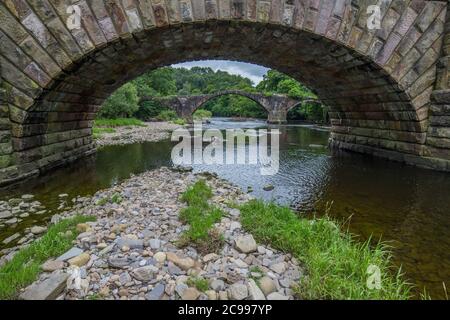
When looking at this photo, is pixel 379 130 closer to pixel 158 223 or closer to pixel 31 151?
pixel 158 223

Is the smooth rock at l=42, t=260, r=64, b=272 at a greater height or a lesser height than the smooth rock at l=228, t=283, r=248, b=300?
greater

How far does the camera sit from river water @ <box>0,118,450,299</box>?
3879 mm

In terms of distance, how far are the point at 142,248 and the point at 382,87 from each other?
29.1ft

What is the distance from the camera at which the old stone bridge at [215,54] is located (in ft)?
19.2

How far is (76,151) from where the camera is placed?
10.7m

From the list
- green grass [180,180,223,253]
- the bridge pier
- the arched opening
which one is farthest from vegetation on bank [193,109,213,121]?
green grass [180,180,223,253]

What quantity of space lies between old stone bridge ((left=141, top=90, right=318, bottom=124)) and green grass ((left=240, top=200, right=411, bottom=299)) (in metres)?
41.1

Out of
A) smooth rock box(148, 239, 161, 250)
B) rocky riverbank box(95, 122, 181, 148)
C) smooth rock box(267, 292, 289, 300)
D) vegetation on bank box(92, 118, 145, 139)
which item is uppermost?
vegetation on bank box(92, 118, 145, 139)

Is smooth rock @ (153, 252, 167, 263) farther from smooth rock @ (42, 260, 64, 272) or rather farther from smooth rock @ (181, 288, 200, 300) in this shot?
smooth rock @ (42, 260, 64, 272)

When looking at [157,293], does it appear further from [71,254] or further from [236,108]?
[236,108]

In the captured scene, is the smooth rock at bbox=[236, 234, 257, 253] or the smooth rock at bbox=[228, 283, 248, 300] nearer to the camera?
the smooth rock at bbox=[228, 283, 248, 300]

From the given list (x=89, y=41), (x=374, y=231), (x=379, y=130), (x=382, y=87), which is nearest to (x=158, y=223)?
(x=374, y=231)

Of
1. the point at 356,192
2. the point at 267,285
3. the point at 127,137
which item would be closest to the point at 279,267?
the point at 267,285

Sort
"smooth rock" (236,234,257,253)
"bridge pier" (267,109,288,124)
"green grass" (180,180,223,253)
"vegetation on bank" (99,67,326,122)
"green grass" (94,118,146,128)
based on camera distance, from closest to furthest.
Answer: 1. "smooth rock" (236,234,257,253)
2. "green grass" (180,180,223,253)
3. "green grass" (94,118,146,128)
4. "vegetation on bank" (99,67,326,122)
5. "bridge pier" (267,109,288,124)
